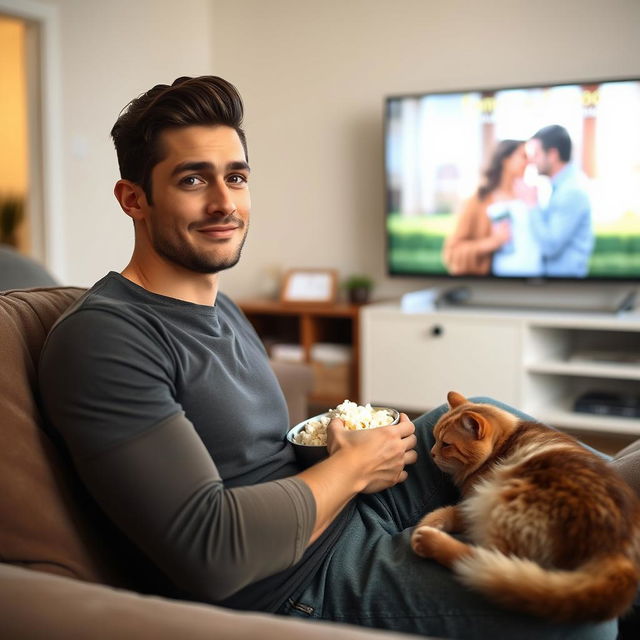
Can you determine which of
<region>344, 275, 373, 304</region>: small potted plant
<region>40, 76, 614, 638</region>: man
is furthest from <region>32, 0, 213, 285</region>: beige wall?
<region>40, 76, 614, 638</region>: man

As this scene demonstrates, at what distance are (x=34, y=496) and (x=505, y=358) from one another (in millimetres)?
2969

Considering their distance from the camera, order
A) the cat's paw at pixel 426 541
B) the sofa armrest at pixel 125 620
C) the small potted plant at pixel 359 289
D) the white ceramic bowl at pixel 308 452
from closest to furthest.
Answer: the sofa armrest at pixel 125 620 → the cat's paw at pixel 426 541 → the white ceramic bowl at pixel 308 452 → the small potted plant at pixel 359 289

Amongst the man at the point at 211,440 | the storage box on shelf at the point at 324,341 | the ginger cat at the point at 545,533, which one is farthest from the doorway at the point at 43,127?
the ginger cat at the point at 545,533

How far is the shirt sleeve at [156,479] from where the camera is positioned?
0.99m

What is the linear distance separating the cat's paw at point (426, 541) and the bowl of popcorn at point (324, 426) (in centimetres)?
23

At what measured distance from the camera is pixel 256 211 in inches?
193

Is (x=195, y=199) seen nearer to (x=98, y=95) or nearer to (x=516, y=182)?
(x=516, y=182)

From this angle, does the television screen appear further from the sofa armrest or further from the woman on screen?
the sofa armrest

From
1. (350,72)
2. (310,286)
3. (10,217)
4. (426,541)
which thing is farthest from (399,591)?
(10,217)

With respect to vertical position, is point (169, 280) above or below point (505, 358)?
above

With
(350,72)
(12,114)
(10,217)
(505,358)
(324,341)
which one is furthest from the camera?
(12,114)

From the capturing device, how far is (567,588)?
941 millimetres

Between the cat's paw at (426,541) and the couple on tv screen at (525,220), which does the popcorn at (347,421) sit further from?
the couple on tv screen at (525,220)

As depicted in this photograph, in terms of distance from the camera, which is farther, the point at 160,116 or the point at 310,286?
the point at 310,286
